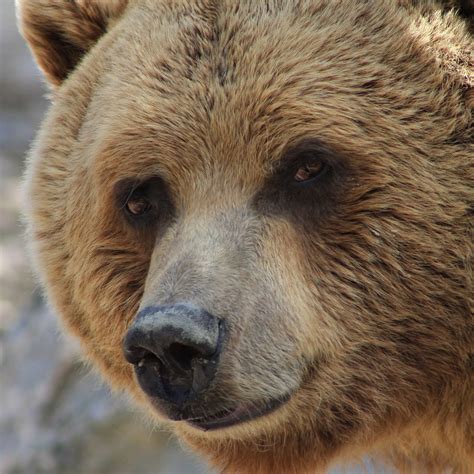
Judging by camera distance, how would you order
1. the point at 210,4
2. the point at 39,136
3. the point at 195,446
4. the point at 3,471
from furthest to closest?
the point at 3,471
the point at 39,136
the point at 195,446
the point at 210,4

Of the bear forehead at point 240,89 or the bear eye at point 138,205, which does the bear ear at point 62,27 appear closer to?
the bear forehead at point 240,89

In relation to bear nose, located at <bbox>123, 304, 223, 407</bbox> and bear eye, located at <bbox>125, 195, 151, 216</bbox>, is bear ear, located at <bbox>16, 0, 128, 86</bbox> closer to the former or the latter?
bear eye, located at <bbox>125, 195, 151, 216</bbox>

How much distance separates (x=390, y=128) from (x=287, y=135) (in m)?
0.43

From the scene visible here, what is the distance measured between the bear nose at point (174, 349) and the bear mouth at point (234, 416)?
169 millimetres

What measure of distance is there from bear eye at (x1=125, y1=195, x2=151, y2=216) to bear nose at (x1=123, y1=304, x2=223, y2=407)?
0.93m

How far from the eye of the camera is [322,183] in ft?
Result: 15.5

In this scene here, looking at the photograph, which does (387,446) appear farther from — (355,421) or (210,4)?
(210,4)

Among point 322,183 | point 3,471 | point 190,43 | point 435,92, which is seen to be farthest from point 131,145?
point 3,471

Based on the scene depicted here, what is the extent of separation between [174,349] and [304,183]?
38.7 inches

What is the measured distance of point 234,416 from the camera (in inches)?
179

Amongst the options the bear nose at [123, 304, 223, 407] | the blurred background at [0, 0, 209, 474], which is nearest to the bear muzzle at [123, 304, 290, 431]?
the bear nose at [123, 304, 223, 407]

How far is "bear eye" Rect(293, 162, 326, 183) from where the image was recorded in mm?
4715

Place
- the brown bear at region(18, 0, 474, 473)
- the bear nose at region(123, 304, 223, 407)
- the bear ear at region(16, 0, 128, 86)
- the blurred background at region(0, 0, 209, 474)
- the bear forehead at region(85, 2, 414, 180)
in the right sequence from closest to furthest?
the bear nose at region(123, 304, 223, 407)
the brown bear at region(18, 0, 474, 473)
the bear forehead at region(85, 2, 414, 180)
the bear ear at region(16, 0, 128, 86)
the blurred background at region(0, 0, 209, 474)

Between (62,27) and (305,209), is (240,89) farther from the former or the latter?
(62,27)
